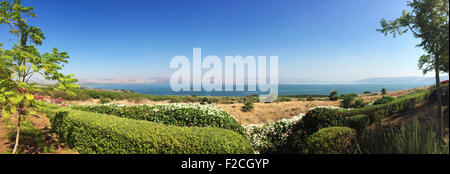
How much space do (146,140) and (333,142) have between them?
12.1ft

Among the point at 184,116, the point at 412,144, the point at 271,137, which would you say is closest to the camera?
the point at 412,144

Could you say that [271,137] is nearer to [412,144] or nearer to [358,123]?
[358,123]

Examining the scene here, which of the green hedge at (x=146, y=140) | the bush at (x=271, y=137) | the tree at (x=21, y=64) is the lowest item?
the bush at (x=271, y=137)

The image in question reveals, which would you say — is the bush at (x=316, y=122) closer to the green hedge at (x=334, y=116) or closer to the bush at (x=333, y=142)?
the green hedge at (x=334, y=116)

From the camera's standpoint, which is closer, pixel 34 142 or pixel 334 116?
pixel 34 142

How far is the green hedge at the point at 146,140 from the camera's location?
3.07 metres

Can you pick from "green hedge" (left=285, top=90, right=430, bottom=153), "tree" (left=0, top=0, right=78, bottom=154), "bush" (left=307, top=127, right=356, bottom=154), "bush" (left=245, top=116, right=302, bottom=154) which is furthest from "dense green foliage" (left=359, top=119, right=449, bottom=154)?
"tree" (left=0, top=0, right=78, bottom=154)

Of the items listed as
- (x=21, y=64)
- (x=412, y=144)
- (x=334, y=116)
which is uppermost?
(x=21, y=64)

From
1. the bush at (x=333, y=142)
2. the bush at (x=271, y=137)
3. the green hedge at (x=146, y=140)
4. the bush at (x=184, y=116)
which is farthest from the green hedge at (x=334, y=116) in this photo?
the green hedge at (x=146, y=140)

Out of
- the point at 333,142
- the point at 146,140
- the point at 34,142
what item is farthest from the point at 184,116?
the point at 333,142

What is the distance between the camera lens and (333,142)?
3.00m

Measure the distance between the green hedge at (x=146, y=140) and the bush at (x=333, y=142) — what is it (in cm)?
126

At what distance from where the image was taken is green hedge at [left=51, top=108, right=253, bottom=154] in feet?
10.1
